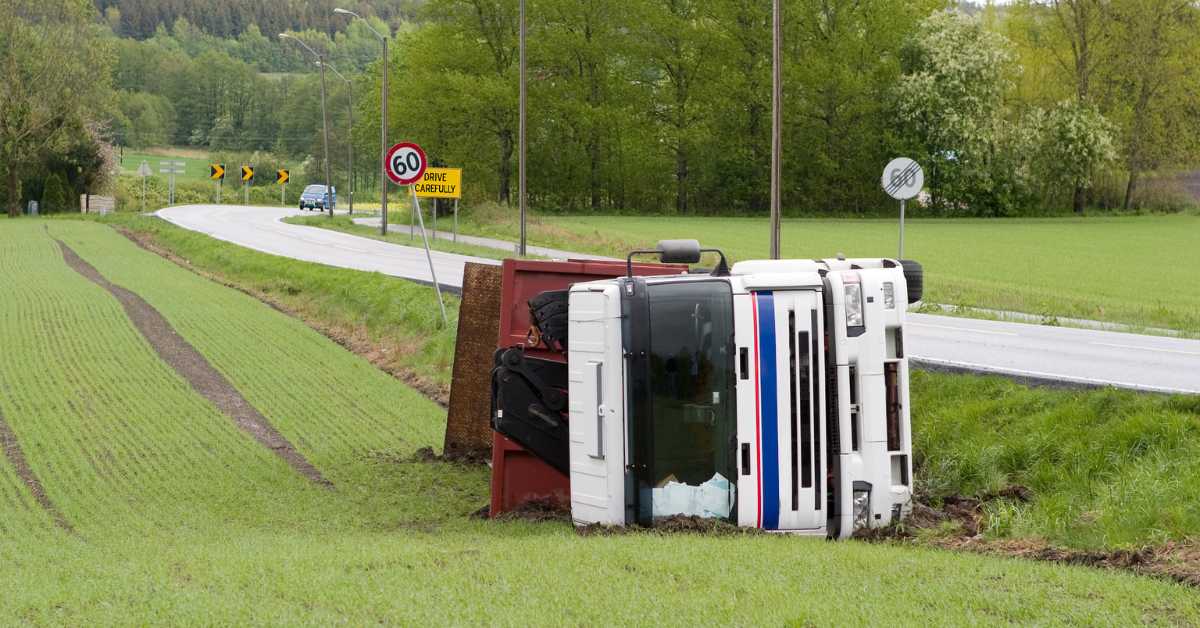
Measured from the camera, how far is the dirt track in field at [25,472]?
35.5 ft

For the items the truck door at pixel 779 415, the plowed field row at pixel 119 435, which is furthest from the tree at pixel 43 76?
the truck door at pixel 779 415

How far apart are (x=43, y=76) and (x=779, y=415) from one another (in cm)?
8219

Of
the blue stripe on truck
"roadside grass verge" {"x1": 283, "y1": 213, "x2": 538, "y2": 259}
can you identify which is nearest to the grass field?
the blue stripe on truck

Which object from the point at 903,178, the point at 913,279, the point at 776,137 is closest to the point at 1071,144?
the point at 776,137

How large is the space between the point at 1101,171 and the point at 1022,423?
250 feet

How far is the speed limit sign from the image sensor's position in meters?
22.9

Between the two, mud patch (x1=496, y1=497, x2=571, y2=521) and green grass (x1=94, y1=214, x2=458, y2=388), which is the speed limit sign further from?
mud patch (x1=496, y1=497, x2=571, y2=521)

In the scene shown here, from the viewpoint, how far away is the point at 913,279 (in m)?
10.6

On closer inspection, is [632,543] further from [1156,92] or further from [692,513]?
[1156,92]

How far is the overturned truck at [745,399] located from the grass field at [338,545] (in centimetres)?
57

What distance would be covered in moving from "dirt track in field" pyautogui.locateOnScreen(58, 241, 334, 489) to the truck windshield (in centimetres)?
448

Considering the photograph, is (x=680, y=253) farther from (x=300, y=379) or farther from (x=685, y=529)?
(x=300, y=379)

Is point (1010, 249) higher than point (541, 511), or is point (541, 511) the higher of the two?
point (1010, 249)

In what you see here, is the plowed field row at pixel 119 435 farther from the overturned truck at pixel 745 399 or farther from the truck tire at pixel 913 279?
the truck tire at pixel 913 279
